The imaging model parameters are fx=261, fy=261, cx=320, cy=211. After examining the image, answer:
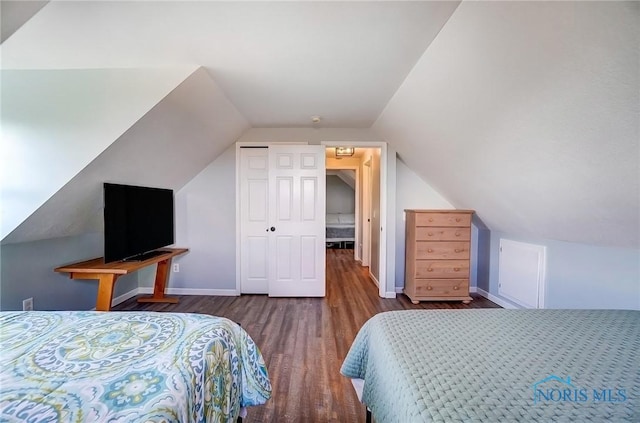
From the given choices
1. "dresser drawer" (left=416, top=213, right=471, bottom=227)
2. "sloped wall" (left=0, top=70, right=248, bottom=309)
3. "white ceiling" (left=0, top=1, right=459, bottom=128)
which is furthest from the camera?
"dresser drawer" (left=416, top=213, right=471, bottom=227)

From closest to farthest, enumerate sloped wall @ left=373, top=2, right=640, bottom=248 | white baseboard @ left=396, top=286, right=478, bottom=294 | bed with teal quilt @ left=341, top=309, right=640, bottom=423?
1. bed with teal quilt @ left=341, top=309, right=640, bottom=423
2. sloped wall @ left=373, top=2, right=640, bottom=248
3. white baseboard @ left=396, top=286, right=478, bottom=294

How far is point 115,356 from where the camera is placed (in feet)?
3.09

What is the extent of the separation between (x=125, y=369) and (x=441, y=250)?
10.5 feet

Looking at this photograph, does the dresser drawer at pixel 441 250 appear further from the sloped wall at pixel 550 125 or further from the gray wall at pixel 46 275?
the gray wall at pixel 46 275

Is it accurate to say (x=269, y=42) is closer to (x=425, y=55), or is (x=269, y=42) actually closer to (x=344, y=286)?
(x=425, y=55)

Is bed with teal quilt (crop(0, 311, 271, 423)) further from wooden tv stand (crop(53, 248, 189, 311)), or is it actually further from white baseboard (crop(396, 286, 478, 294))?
white baseboard (crop(396, 286, 478, 294))

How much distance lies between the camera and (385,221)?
3.51 meters

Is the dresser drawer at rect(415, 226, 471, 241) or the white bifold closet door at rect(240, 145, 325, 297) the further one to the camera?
the white bifold closet door at rect(240, 145, 325, 297)

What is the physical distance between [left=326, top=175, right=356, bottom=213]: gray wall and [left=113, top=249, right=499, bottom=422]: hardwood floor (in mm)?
4454

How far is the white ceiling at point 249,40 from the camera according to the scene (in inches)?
53.9

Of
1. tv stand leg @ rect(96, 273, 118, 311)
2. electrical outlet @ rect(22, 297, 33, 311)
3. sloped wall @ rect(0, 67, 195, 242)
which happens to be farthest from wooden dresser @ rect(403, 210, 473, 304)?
electrical outlet @ rect(22, 297, 33, 311)

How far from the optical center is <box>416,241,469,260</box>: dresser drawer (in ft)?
10.6

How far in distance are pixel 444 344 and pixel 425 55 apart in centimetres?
174

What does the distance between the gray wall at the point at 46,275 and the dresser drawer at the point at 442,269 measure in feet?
12.2
